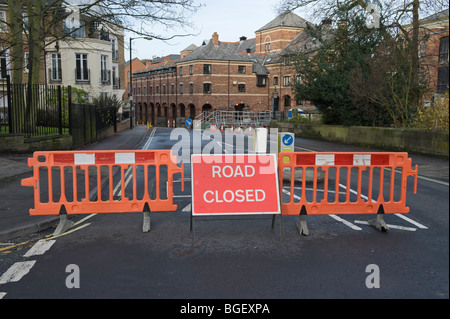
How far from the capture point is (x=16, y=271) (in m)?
5.15

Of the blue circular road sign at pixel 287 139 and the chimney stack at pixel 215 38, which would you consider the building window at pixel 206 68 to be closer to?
the chimney stack at pixel 215 38

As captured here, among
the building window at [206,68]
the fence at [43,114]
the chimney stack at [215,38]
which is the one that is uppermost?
the chimney stack at [215,38]

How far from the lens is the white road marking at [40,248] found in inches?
229

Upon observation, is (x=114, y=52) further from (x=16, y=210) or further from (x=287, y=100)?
(x=16, y=210)

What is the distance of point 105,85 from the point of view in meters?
43.8

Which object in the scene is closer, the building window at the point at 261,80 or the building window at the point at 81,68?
the building window at the point at 81,68

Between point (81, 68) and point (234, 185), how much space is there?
1503 inches

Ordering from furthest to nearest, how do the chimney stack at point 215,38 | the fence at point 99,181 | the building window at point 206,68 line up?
1. the chimney stack at point 215,38
2. the building window at point 206,68
3. the fence at point 99,181

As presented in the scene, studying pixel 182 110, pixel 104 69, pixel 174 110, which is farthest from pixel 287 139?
pixel 174 110

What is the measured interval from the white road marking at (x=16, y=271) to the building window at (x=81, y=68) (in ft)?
126

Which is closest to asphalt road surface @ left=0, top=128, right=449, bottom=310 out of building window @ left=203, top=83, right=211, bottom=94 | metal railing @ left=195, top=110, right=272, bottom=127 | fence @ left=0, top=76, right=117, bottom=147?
fence @ left=0, top=76, right=117, bottom=147

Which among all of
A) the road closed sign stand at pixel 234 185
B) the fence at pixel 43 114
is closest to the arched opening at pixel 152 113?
the fence at pixel 43 114

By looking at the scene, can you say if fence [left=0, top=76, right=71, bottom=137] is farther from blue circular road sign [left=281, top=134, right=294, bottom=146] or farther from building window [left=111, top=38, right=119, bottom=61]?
building window [left=111, top=38, right=119, bottom=61]
